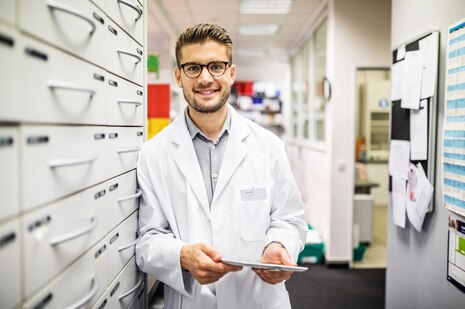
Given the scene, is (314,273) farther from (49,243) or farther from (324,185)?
(49,243)

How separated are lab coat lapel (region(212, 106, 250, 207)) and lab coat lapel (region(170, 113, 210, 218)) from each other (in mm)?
53

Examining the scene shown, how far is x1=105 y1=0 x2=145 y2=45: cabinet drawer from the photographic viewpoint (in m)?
1.00

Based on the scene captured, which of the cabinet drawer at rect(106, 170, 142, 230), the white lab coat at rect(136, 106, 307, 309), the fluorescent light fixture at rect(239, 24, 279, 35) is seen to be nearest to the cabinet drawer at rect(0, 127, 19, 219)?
the cabinet drawer at rect(106, 170, 142, 230)

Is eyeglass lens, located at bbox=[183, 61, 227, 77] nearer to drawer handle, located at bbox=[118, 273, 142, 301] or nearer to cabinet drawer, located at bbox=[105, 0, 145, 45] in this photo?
cabinet drawer, located at bbox=[105, 0, 145, 45]

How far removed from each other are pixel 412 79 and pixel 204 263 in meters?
1.48

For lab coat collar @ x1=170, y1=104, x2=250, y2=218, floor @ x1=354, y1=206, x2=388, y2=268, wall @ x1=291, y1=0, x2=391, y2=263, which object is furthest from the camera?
floor @ x1=354, y1=206, x2=388, y2=268

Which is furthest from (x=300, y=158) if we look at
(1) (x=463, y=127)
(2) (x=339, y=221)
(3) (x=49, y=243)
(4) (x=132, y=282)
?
(3) (x=49, y=243)

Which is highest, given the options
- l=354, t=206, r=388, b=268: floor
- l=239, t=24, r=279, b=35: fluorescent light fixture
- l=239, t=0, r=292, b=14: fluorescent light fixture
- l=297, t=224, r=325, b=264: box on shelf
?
l=239, t=24, r=279, b=35: fluorescent light fixture

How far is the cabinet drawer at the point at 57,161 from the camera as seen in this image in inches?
24.2

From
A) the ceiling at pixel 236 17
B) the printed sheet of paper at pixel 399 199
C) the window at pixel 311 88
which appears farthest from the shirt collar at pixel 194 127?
the window at pixel 311 88

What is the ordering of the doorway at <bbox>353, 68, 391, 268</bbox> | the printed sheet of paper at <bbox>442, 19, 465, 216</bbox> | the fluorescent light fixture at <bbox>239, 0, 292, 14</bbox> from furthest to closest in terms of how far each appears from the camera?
the doorway at <bbox>353, 68, 391, 268</bbox>
the fluorescent light fixture at <bbox>239, 0, 292, 14</bbox>
the printed sheet of paper at <bbox>442, 19, 465, 216</bbox>

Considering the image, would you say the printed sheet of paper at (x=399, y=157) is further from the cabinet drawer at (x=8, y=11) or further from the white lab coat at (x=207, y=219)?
the cabinet drawer at (x=8, y=11)

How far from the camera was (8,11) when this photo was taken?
0.56 meters

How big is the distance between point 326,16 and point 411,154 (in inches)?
102
